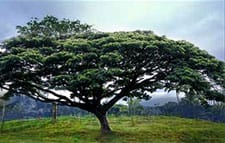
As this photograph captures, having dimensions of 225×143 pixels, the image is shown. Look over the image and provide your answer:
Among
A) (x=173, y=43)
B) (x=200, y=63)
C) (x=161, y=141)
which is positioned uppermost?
(x=173, y=43)

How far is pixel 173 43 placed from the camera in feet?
91.5

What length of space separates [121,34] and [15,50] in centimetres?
845

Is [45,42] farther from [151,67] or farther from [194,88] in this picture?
[194,88]

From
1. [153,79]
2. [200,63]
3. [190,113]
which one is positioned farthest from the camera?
[190,113]

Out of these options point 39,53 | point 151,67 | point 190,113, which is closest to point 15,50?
point 39,53

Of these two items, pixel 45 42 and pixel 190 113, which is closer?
pixel 45 42

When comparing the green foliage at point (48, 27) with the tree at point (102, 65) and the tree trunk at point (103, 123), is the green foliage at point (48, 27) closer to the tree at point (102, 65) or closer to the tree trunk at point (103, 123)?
the tree at point (102, 65)

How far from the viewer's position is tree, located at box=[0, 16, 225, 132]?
26469 mm

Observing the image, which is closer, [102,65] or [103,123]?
[102,65]

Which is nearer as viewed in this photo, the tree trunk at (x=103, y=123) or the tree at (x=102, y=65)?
the tree at (x=102, y=65)

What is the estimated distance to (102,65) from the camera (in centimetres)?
2680

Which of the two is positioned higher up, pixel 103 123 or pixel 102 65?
pixel 102 65

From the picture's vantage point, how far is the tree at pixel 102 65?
86.8ft

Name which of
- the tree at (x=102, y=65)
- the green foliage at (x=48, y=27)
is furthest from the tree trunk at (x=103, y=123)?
the green foliage at (x=48, y=27)
